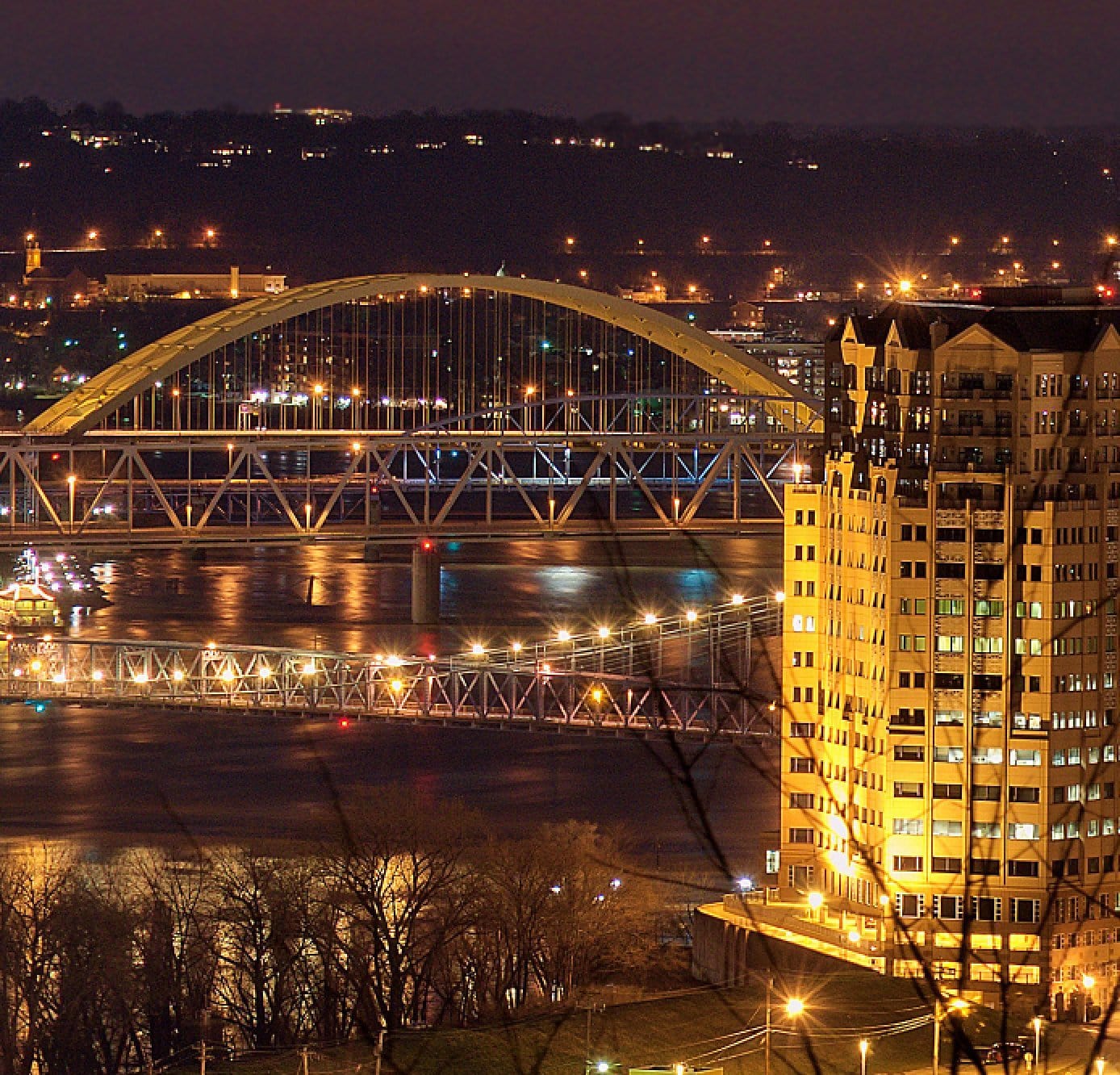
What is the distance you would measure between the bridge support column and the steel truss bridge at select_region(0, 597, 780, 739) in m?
10.8

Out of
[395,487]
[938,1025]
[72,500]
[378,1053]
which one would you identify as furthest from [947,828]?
[395,487]

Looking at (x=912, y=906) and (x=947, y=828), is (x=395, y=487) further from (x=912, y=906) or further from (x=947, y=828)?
(x=912, y=906)

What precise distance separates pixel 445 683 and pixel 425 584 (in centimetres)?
1271

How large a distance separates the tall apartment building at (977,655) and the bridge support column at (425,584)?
2320 centimetres

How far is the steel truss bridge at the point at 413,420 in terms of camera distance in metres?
52.6

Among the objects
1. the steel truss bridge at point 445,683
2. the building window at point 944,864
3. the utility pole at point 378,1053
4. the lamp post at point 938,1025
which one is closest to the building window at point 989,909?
the building window at point 944,864

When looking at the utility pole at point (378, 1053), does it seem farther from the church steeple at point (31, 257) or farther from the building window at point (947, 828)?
the church steeple at point (31, 257)

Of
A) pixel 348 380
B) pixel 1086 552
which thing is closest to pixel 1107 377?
pixel 1086 552

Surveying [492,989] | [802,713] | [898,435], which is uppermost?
[898,435]

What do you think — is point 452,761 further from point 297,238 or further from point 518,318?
point 297,238

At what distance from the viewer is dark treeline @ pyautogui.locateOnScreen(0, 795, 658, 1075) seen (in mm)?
26047

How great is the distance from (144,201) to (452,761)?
259ft

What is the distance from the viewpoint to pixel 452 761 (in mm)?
39031

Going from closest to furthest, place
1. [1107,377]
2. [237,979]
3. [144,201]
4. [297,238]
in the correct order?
[237,979], [1107,377], [297,238], [144,201]
